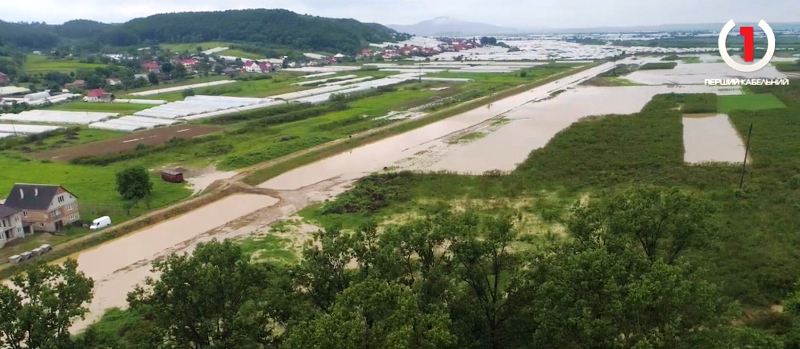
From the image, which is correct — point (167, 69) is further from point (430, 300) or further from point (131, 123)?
point (430, 300)

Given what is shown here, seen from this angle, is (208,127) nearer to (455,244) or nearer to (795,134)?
(455,244)

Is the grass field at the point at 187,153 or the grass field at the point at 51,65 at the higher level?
the grass field at the point at 51,65

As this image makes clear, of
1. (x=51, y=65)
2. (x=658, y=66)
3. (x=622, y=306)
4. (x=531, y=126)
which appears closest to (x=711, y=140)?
(x=531, y=126)

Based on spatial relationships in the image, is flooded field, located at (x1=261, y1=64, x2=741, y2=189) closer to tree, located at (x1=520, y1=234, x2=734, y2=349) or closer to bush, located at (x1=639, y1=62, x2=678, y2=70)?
tree, located at (x1=520, y1=234, x2=734, y2=349)

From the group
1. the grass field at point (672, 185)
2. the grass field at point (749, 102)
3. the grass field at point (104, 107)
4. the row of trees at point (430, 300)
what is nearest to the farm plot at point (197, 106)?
the grass field at point (104, 107)

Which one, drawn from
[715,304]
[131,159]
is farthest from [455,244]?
[131,159]

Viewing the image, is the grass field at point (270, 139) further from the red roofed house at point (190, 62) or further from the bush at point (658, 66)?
the bush at point (658, 66)

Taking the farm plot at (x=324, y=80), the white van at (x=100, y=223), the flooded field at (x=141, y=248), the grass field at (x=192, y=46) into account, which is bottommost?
the flooded field at (x=141, y=248)
